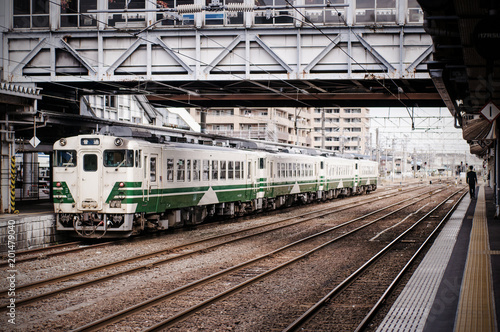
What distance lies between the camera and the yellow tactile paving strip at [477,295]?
6.00 metres

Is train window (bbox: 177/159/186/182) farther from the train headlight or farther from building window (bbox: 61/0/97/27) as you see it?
building window (bbox: 61/0/97/27)

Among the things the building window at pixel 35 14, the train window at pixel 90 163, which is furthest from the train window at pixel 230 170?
the building window at pixel 35 14

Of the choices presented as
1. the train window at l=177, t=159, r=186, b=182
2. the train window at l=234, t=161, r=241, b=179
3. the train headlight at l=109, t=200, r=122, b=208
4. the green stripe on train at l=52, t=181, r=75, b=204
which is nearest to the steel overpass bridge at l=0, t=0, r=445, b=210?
the train window at l=177, t=159, r=186, b=182

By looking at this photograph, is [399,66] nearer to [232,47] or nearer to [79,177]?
[232,47]

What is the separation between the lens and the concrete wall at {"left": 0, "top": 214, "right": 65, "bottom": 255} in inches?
493

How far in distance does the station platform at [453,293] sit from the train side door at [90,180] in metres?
7.95

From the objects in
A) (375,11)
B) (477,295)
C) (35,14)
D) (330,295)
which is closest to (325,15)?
(375,11)

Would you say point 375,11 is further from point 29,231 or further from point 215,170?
point 29,231

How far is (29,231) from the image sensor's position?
44.1ft

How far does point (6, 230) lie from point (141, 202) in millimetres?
3224

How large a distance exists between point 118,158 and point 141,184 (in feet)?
2.87

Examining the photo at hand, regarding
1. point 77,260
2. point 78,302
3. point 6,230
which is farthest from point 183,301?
point 6,230

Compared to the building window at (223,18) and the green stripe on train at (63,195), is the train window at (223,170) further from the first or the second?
the green stripe on train at (63,195)

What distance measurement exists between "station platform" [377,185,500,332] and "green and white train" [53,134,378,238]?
7.17 m
